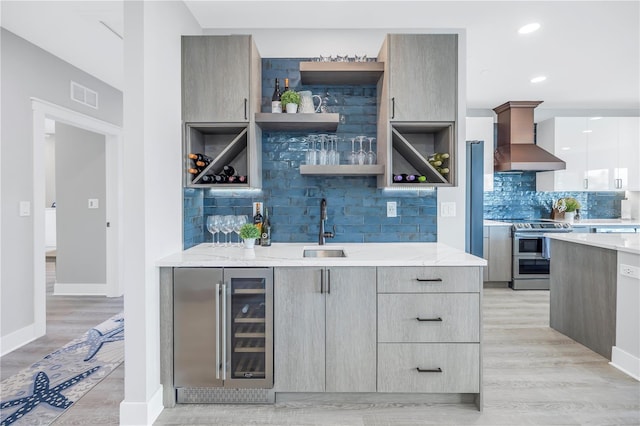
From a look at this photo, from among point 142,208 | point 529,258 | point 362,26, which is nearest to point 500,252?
point 529,258

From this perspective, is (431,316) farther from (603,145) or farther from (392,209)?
(603,145)

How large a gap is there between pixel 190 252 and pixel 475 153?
367cm

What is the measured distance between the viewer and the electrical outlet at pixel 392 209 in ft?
9.52

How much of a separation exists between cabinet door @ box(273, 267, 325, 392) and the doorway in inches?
99.9

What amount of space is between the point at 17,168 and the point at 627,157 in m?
7.43

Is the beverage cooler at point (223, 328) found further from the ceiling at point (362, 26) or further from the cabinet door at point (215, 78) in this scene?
the ceiling at point (362, 26)

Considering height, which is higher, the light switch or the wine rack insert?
the wine rack insert

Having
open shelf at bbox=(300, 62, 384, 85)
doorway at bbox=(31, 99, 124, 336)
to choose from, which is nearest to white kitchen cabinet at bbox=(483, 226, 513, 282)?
open shelf at bbox=(300, 62, 384, 85)

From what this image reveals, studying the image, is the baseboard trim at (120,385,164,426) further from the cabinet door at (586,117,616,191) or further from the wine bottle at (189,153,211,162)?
the cabinet door at (586,117,616,191)

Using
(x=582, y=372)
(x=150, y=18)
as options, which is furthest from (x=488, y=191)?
(x=150, y=18)

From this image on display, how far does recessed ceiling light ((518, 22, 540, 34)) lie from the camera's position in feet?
9.61

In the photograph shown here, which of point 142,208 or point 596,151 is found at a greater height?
point 596,151

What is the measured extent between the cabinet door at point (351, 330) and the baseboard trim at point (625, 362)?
1920 millimetres

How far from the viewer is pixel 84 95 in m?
3.87
